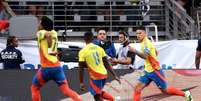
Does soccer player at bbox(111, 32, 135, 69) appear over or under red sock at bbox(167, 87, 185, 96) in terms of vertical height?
over

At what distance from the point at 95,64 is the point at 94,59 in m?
0.11

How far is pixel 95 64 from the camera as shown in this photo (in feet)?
41.7

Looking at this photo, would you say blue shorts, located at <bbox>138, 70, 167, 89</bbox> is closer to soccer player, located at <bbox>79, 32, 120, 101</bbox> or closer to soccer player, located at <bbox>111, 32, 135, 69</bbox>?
soccer player, located at <bbox>79, 32, 120, 101</bbox>

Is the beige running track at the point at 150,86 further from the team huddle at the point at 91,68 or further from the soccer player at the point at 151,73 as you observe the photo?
the soccer player at the point at 151,73

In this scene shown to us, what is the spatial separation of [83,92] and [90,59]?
1700 millimetres

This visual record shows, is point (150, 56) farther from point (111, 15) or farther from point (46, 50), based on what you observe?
point (111, 15)

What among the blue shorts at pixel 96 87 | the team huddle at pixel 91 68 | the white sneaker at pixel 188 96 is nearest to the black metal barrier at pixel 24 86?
the team huddle at pixel 91 68

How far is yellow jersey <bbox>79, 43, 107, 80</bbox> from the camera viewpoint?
12586 millimetres

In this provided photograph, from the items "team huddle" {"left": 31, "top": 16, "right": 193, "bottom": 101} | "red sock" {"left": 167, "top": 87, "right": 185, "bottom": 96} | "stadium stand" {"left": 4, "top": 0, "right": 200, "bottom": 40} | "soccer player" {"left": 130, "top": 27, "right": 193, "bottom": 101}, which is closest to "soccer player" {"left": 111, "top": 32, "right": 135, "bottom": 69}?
"team huddle" {"left": 31, "top": 16, "right": 193, "bottom": 101}

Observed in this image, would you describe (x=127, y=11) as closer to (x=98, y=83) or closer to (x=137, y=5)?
(x=137, y=5)

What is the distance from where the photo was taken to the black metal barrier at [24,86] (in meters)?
14.2

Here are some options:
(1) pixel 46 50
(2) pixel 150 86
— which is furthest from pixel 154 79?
(1) pixel 46 50

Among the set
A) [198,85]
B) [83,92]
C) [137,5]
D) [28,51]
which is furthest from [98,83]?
[137,5]

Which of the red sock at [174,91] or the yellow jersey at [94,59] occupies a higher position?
the yellow jersey at [94,59]
